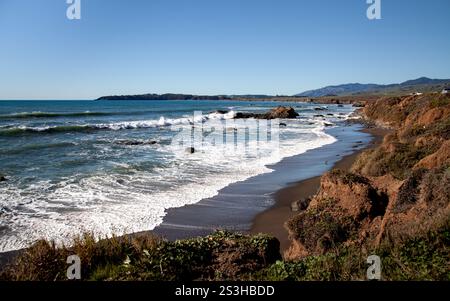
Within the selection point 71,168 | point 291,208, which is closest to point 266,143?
point 71,168

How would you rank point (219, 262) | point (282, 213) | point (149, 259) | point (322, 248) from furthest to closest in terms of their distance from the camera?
point (282, 213)
point (322, 248)
point (219, 262)
point (149, 259)

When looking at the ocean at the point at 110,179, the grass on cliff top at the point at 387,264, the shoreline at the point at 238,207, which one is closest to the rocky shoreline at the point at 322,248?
the grass on cliff top at the point at 387,264

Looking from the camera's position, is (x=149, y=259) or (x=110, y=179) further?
(x=110, y=179)

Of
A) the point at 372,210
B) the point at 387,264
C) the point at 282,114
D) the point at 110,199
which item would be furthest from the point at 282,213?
the point at 282,114

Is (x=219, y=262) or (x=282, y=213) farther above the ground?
(x=219, y=262)

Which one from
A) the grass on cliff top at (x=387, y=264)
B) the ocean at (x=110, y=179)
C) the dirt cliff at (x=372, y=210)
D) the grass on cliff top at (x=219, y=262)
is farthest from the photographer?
the ocean at (x=110, y=179)

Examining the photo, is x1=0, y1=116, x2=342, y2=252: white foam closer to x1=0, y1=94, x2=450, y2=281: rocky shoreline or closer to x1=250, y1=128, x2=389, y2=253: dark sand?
x1=0, y1=94, x2=450, y2=281: rocky shoreline

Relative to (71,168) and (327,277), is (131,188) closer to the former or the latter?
(71,168)

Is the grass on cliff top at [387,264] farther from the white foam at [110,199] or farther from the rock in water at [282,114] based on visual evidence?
the rock in water at [282,114]

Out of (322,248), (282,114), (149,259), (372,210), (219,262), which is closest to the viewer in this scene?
(149,259)

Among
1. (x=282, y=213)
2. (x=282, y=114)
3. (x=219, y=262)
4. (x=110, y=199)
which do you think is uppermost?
(x=282, y=114)

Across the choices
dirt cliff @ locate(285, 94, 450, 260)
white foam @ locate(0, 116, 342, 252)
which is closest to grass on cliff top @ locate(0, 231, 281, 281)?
white foam @ locate(0, 116, 342, 252)

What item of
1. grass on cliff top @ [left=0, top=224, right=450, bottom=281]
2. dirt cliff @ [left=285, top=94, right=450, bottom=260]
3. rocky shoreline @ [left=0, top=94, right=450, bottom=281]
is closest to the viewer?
grass on cliff top @ [left=0, top=224, right=450, bottom=281]

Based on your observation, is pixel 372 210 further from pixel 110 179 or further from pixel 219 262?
pixel 110 179
